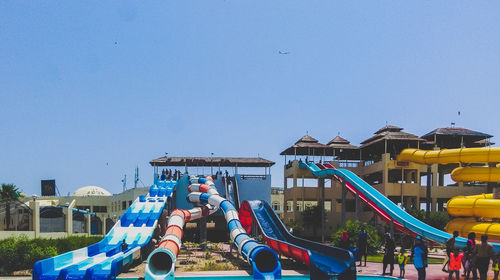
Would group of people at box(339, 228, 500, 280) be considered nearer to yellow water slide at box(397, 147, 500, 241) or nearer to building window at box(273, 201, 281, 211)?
yellow water slide at box(397, 147, 500, 241)

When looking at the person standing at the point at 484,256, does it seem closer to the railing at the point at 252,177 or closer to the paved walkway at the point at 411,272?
the paved walkway at the point at 411,272

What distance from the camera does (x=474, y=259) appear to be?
15.4 metres

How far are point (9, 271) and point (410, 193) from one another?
28640 mm

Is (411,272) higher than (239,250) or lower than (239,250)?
lower

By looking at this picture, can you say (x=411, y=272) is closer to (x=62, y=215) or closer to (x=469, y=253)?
(x=469, y=253)

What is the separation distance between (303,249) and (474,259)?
6201 mm

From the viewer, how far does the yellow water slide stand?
94.8 ft

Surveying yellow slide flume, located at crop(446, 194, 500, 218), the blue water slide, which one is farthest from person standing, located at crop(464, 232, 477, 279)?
yellow slide flume, located at crop(446, 194, 500, 218)

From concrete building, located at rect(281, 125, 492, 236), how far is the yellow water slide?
6.65m

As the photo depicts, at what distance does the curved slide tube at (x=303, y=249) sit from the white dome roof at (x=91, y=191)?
43.0 metres

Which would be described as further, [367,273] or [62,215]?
[62,215]

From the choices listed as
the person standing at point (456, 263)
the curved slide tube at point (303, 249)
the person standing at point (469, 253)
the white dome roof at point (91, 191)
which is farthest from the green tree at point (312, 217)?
the white dome roof at point (91, 191)

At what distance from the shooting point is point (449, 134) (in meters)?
43.4

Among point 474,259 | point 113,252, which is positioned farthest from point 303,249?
point 113,252
